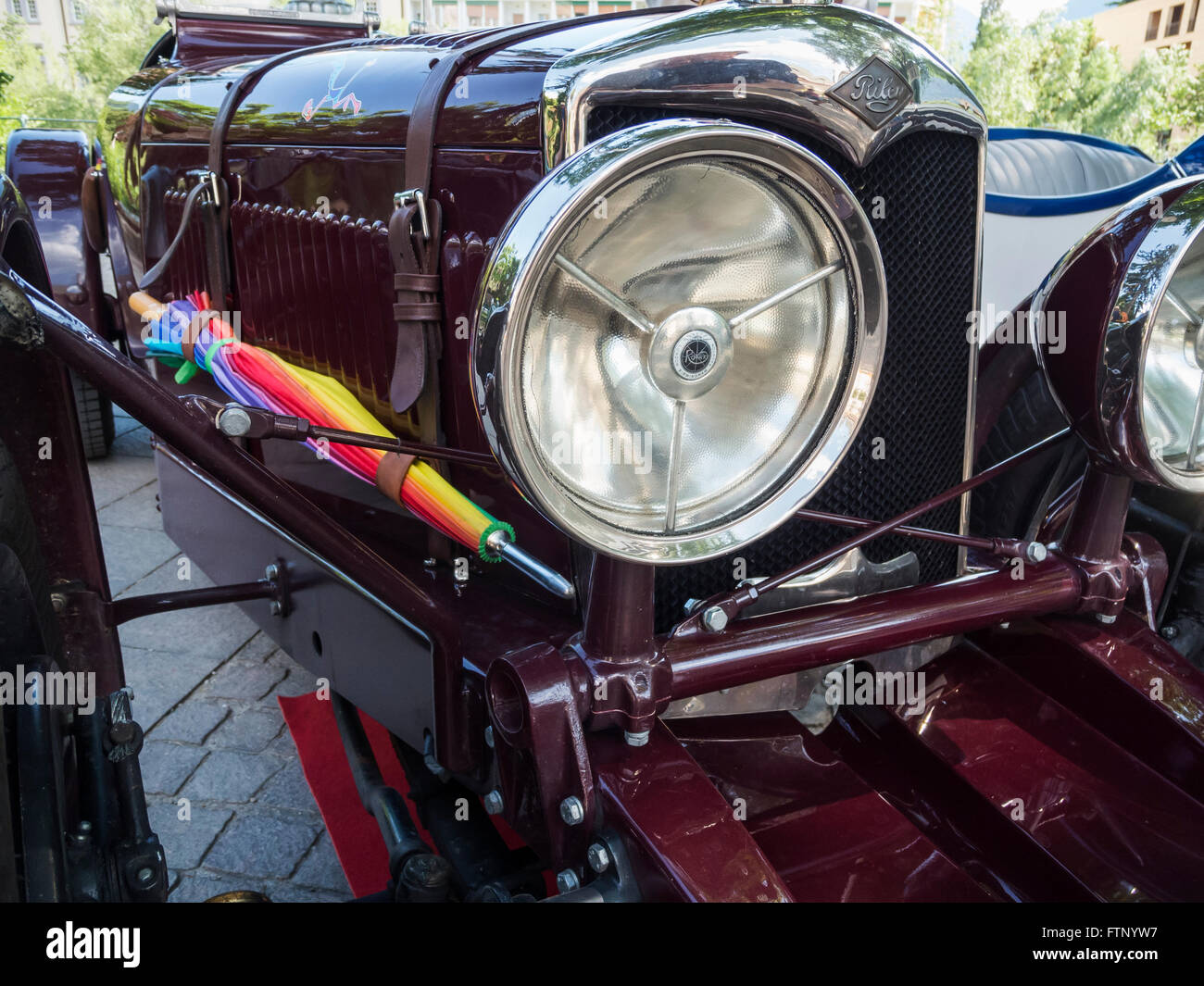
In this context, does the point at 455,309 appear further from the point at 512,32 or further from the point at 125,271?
the point at 125,271

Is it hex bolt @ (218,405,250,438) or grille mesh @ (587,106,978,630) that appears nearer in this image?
hex bolt @ (218,405,250,438)

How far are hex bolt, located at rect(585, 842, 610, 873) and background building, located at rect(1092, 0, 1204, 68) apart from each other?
2407cm

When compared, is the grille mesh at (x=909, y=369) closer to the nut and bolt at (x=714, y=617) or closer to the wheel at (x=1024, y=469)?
the nut and bolt at (x=714, y=617)

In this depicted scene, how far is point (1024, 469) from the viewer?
203 centimetres

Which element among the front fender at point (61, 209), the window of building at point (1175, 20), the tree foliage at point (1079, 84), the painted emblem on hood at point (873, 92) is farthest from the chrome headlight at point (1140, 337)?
the window of building at point (1175, 20)

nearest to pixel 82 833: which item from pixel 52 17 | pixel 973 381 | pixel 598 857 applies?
pixel 598 857

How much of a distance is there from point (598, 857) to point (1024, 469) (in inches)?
50.2

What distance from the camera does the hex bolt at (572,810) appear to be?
4.04 feet

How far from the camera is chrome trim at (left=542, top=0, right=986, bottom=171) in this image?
1269 millimetres

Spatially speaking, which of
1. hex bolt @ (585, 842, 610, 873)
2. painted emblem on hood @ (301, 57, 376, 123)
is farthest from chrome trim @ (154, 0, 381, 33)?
hex bolt @ (585, 842, 610, 873)

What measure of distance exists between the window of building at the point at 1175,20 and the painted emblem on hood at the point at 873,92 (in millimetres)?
25106

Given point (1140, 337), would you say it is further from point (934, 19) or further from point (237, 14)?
point (934, 19)

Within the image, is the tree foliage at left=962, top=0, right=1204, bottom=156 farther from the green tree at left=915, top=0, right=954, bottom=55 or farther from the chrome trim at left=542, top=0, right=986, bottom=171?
the chrome trim at left=542, top=0, right=986, bottom=171

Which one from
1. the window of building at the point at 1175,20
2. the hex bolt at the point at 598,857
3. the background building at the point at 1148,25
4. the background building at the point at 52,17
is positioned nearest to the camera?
the hex bolt at the point at 598,857
